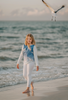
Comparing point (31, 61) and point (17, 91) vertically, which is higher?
point (31, 61)

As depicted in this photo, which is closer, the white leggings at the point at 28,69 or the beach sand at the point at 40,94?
the beach sand at the point at 40,94

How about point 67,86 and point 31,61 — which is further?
point 67,86

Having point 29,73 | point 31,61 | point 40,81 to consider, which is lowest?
point 40,81

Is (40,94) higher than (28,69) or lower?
lower

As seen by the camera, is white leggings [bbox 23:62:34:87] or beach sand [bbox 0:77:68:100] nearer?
beach sand [bbox 0:77:68:100]

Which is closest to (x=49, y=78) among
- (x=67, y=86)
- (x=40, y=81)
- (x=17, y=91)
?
(x=40, y=81)

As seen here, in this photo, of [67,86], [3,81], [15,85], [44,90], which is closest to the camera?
[44,90]

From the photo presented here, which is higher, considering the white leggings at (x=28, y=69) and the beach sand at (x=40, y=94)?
the white leggings at (x=28, y=69)

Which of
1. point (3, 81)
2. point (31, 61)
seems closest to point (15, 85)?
point (3, 81)

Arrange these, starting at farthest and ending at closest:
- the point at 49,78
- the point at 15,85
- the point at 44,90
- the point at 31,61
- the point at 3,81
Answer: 1. the point at 49,78
2. the point at 3,81
3. the point at 15,85
4. the point at 44,90
5. the point at 31,61

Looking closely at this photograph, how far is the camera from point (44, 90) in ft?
15.5

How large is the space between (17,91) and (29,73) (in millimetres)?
694

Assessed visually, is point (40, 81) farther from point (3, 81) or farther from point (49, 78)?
point (3, 81)

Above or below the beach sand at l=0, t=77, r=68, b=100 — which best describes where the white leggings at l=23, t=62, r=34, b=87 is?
above
